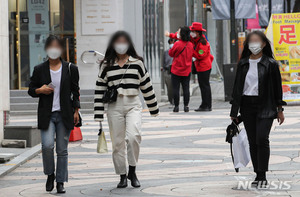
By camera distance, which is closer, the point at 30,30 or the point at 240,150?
the point at 240,150

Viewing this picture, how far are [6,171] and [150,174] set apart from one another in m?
1.81

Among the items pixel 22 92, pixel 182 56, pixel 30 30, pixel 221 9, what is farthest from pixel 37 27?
pixel 182 56

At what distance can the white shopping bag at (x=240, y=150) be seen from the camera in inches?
300

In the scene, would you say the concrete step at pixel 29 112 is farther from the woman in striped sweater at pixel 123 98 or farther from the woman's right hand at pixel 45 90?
the woman's right hand at pixel 45 90

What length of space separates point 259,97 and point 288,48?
12.3 m

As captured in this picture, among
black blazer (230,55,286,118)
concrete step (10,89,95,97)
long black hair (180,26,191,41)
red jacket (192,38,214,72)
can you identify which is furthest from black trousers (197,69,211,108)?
black blazer (230,55,286,118)

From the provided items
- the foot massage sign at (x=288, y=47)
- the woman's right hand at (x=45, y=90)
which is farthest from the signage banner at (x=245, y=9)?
the woman's right hand at (x=45, y=90)

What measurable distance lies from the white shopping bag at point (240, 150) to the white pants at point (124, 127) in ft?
3.29

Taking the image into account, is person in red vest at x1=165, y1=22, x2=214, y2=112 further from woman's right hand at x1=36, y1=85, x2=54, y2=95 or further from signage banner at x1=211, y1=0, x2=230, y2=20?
woman's right hand at x1=36, y1=85, x2=54, y2=95

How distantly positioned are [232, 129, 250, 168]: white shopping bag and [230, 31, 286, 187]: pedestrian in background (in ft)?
0.22

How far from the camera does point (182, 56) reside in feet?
57.0

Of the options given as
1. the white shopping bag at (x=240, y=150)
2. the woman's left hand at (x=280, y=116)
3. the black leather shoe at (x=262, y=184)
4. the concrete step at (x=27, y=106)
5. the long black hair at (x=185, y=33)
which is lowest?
the concrete step at (x=27, y=106)

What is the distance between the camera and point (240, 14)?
71.8 ft

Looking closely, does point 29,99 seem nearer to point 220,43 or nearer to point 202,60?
point 202,60
